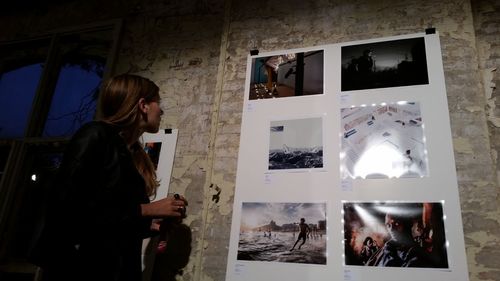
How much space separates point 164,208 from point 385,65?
4.29 feet

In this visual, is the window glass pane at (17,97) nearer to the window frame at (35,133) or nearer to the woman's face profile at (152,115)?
the window frame at (35,133)

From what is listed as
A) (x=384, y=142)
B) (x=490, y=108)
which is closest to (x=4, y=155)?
(x=384, y=142)

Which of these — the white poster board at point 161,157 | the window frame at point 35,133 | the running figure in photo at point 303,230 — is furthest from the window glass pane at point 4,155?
the running figure in photo at point 303,230

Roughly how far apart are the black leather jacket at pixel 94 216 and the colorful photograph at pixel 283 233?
0.68m

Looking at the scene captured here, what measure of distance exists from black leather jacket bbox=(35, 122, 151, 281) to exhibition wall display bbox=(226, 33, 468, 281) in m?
0.74

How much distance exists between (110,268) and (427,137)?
4.71ft

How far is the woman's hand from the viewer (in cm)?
127

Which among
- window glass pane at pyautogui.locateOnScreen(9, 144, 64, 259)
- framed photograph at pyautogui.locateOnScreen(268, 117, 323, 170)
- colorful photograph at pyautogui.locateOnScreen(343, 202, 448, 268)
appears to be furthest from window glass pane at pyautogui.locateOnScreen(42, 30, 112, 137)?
colorful photograph at pyautogui.locateOnScreen(343, 202, 448, 268)

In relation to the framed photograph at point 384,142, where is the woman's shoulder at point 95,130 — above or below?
below

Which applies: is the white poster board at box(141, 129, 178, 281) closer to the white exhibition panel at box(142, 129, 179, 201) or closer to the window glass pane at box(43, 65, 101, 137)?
the white exhibition panel at box(142, 129, 179, 201)

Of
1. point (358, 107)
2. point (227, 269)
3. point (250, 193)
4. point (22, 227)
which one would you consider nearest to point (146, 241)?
point (227, 269)

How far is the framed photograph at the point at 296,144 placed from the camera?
183cm

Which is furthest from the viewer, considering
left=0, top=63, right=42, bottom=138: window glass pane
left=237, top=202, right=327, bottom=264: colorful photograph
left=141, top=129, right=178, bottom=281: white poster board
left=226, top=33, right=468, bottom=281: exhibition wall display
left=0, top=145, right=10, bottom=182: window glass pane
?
left=0, top=63, right=42, bottom=138: window glass pane

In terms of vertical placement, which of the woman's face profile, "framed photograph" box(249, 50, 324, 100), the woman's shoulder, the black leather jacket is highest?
"framed photograph" box(249, 50, 324, 100)
